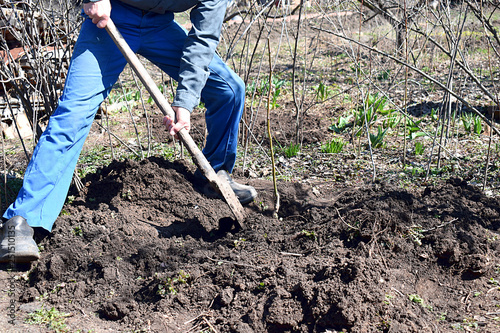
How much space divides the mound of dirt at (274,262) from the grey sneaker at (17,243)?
9cm

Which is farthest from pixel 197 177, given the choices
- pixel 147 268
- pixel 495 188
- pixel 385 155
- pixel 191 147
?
pixel 495 188

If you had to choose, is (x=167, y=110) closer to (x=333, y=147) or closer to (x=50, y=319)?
(x=50, y=319)

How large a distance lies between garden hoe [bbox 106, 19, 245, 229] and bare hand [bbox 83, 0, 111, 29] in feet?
0.12

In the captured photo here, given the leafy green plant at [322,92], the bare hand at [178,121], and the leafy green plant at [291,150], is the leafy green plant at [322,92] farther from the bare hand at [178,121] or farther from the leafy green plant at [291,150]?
the bare hand at [178,121]

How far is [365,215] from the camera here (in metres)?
2.69

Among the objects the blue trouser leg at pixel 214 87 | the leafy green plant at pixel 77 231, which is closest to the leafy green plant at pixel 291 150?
the blue trouser leg at pixel 214 87

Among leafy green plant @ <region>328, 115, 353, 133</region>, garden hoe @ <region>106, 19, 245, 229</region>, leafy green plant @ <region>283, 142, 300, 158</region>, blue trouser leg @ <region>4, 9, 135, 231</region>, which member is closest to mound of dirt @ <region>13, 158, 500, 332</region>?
garden hoe @ <region>106, 19, 245, 229</region>

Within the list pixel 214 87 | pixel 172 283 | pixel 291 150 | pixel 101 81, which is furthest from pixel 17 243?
pixel 291 150

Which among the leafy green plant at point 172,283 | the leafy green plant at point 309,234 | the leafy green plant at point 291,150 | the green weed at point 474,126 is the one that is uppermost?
the green weed at point 474,126

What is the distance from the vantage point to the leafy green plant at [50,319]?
2.15 metres

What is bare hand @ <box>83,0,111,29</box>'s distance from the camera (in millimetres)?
2631

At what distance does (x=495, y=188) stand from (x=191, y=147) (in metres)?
2.32

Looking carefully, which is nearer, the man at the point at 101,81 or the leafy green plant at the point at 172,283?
the leafy green plant at the point at 172,283

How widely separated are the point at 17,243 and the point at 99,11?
1336mm
